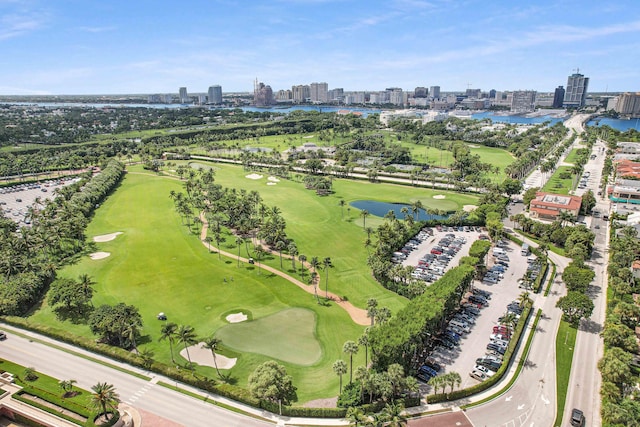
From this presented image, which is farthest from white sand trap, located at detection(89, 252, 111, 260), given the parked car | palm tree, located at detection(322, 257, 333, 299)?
the parked car

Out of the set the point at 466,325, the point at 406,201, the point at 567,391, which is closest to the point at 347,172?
the point at 406,201

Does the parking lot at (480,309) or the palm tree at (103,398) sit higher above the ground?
the palm tree at (103,398)

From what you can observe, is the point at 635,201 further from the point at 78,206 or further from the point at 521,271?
the point at 78,206

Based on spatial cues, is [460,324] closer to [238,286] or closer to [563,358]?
[563,358]

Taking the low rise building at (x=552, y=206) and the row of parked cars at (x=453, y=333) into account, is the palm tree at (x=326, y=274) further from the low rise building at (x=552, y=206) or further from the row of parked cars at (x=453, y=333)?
the low rise building at (x=552, y=206)

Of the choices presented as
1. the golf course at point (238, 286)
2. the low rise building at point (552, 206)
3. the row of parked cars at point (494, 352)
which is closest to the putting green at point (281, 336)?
the golf course at point (238, 286)

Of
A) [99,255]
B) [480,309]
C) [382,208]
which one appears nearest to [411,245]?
[480,309]
